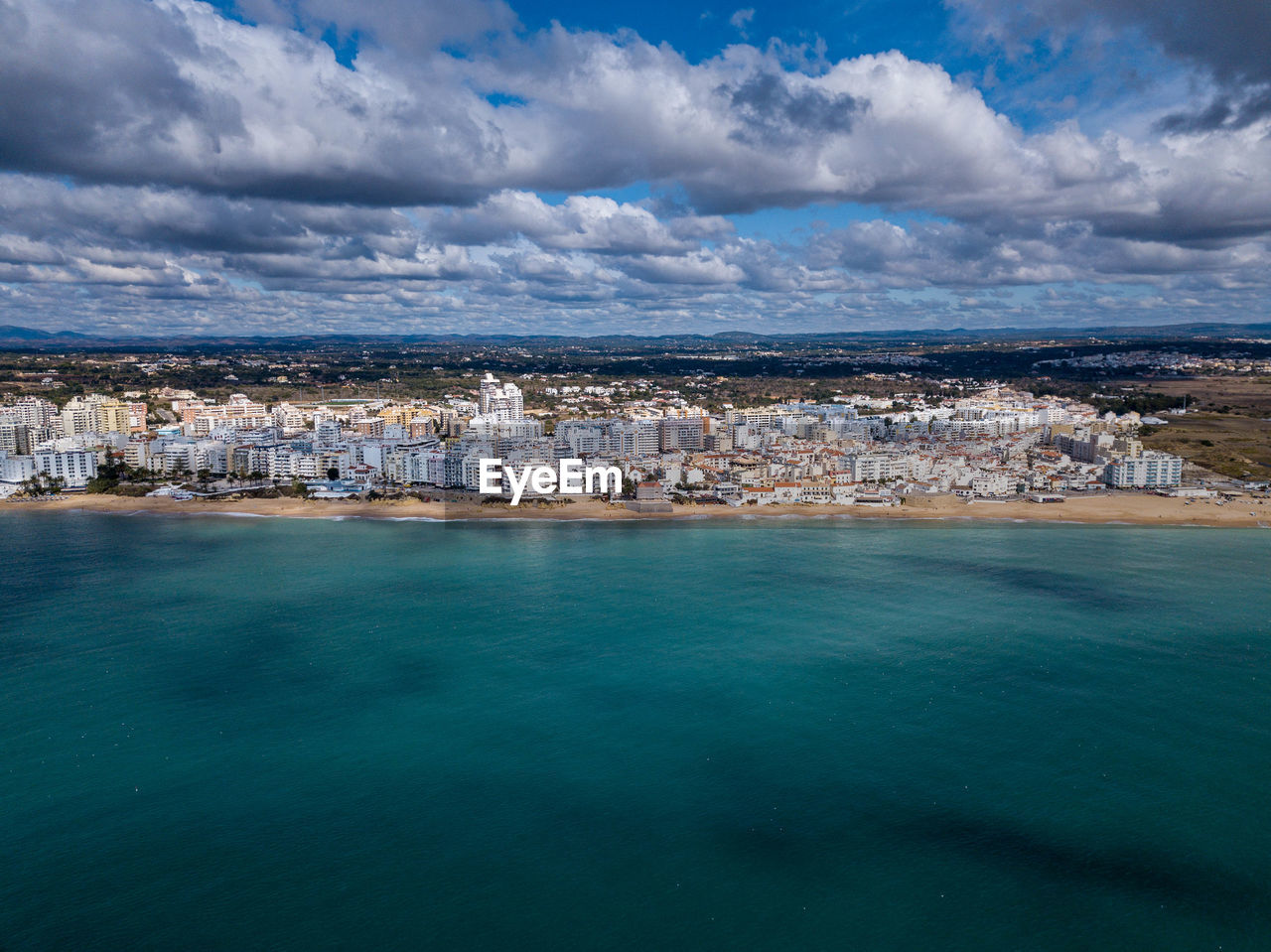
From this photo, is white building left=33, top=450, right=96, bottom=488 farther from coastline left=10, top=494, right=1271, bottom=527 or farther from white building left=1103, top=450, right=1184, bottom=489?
white building left=1103, top=450, right=1184, bottom=489

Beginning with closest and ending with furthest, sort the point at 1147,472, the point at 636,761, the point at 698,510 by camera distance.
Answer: the point at 636,761 < the point at 698,510 < the point at 1147,472

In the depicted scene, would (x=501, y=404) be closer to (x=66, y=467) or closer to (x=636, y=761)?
(x=66, y=467)

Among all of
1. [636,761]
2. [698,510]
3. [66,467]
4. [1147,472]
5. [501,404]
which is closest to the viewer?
[636,761]

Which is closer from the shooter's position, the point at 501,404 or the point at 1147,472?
the point at 1147,472

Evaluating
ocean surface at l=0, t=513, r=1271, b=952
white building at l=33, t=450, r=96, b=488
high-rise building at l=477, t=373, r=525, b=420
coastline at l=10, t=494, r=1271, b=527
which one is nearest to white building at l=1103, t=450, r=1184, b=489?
coastline at l=10, t=494, r=1271, b=527

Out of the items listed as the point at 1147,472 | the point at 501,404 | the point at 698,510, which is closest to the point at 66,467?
the point at 501,404

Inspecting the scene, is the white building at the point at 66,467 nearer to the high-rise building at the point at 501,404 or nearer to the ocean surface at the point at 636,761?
the ocean surface at the point at 636,761

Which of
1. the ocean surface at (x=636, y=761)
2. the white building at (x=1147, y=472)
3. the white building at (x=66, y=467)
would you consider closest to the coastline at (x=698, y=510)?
the white building at (x=1147, y=472)
